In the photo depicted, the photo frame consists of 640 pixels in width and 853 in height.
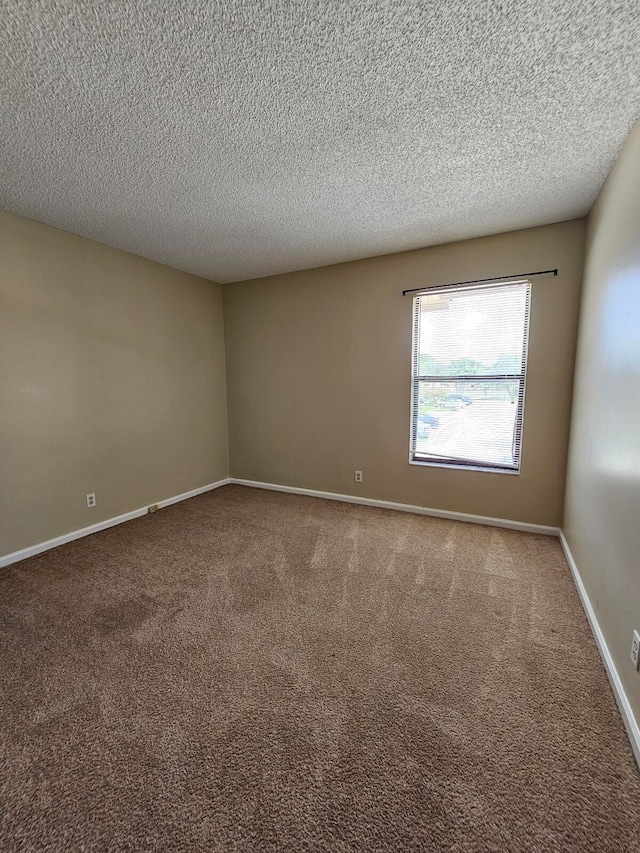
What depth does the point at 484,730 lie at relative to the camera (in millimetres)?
1330

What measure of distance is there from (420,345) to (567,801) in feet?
9.98

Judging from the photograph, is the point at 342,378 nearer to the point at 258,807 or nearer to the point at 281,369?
the point at 281,369

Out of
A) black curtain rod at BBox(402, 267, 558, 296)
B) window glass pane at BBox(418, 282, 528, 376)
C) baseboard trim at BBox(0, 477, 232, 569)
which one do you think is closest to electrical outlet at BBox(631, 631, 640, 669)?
window glass pane at BBox(418, 282, 528, 376)

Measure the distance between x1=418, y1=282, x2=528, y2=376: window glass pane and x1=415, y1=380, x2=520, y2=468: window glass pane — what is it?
15 cm

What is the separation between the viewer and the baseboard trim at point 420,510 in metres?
3.08

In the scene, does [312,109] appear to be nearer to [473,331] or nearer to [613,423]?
[613,423]

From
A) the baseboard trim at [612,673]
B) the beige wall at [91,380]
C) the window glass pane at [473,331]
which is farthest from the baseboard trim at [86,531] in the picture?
the baseboard trim at [612,673]

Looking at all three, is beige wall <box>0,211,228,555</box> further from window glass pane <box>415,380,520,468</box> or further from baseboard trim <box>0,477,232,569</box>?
window glass pane <box>415,380,520,468</box>

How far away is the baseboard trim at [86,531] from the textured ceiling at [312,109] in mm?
2527

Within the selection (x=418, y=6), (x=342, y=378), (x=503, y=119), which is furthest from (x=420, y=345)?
(x=418, y=6)

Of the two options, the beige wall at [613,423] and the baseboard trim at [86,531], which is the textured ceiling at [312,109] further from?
the baseboard trim at [86,531]

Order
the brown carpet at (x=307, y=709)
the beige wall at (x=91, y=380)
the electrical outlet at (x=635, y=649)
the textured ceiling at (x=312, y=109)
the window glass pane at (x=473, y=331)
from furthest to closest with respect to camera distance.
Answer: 1. the window glass pane at (x=473, y=331)
2. the beige wall at (x=91, y=380)
3. the electrical outlet at (x=635, y=649)
4. the textured ceiling at (x=312, y=109)
5. the brown carpet at (x=307, y=709)

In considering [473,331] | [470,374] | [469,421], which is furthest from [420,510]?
[473,331]

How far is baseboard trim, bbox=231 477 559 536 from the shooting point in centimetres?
308
